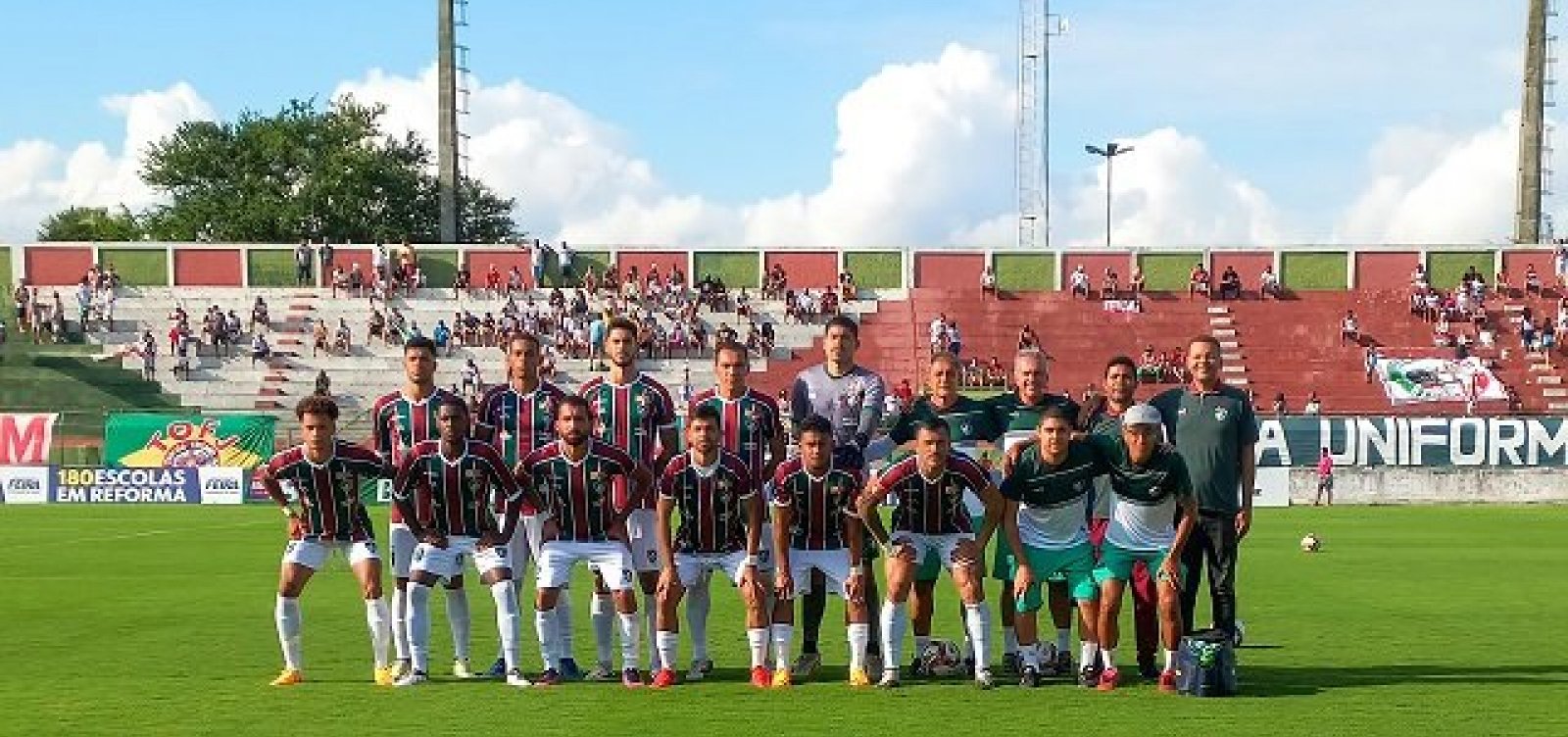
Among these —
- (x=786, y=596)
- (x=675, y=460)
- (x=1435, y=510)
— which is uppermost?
(x=675, y=460)

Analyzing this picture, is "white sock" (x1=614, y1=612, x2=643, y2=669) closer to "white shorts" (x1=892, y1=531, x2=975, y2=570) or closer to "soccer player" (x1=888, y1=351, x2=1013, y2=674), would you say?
"white shorts" (x1=892, y1=531, x2=975, y2=570)

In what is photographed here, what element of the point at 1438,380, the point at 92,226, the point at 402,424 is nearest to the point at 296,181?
the point at 92,226

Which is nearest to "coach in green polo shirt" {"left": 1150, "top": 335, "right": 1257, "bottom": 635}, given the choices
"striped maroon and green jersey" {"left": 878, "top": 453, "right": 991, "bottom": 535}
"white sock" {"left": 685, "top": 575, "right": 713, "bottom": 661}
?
"striped maroon and green jersey" {"left": 878, "top": 453, "right": 991, "bottom": 535}

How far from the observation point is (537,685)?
11289 millimetres

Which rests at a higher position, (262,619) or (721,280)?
(721,280)

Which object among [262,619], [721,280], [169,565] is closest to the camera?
[262,619]

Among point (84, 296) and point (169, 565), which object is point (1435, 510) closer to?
point (169, 565)

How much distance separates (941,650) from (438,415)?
12.1ft

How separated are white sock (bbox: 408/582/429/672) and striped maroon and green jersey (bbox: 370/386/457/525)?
648 mm

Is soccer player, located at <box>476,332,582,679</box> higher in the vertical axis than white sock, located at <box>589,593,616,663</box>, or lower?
higher

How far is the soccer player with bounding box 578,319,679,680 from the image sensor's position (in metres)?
11.7

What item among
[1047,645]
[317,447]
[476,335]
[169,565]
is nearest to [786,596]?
[1047,645]

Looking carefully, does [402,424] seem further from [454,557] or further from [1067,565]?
[1067,565]

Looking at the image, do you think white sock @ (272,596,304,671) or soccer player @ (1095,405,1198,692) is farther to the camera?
white sock @ (272,596,304,671)
